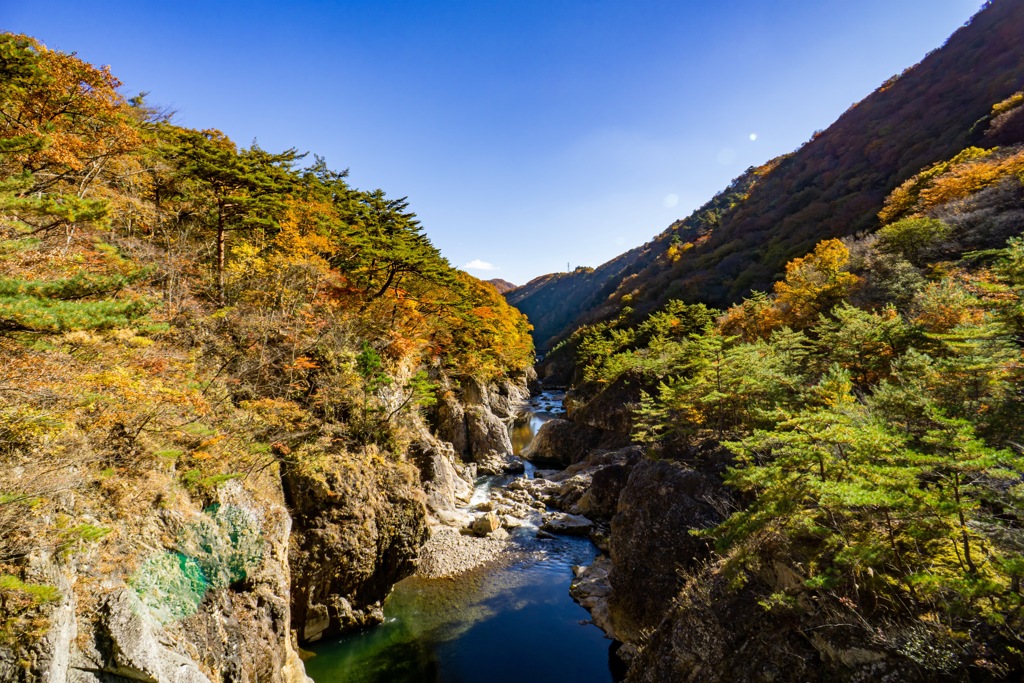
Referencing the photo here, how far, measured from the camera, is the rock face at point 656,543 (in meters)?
10.2

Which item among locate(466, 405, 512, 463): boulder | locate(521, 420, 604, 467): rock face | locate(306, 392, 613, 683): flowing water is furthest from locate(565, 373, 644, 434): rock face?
locate(306, 392, 613, 683): flowing water

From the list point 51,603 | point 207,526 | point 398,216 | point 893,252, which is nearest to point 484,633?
point 207,526

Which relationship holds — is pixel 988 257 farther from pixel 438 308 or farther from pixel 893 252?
pixel 438 308

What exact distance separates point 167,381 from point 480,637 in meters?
11.1

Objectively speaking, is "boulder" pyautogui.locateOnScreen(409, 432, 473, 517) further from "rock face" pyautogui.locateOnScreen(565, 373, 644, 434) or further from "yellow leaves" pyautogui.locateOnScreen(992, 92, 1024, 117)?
"yellow leaves" pyautogui.locateOnScreen(992, 92, 1024, 117)

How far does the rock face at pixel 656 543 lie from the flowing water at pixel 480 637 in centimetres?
168

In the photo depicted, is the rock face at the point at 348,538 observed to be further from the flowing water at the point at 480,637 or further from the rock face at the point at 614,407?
the rock face at the point at 614,407

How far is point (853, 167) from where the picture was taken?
168 ft

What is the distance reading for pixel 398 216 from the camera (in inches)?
864

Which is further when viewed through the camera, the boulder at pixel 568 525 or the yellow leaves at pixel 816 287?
the yellow leaves at pixel 816 287

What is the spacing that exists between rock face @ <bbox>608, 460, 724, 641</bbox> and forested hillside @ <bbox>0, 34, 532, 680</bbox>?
655cm

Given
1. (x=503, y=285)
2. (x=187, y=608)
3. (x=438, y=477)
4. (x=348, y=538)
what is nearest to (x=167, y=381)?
(x=187, y=608)

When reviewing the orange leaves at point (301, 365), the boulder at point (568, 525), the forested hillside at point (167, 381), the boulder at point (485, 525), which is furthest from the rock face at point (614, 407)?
the orange leaves at point (301, 365)

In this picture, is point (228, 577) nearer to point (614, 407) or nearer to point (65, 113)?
point (65, 113)
